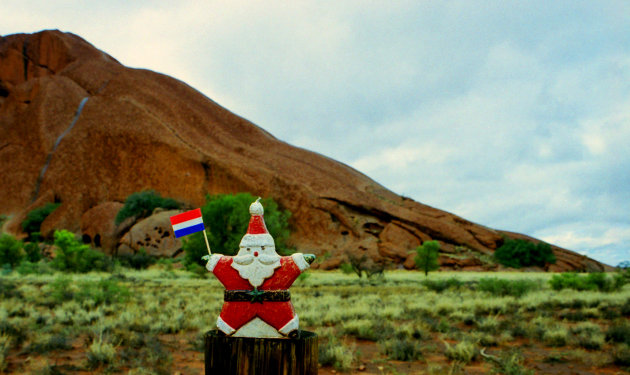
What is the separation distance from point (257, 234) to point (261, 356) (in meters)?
1.06

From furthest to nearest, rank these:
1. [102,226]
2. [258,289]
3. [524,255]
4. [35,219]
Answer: [35,219] < [102,226] < [524,255] < [258,289]

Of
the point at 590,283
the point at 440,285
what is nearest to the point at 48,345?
the point at 440,285

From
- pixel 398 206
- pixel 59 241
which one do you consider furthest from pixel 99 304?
pixel 398 206

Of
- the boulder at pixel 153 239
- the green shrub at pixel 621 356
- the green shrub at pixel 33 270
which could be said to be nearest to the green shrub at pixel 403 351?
the green shrub at pixel 621 356

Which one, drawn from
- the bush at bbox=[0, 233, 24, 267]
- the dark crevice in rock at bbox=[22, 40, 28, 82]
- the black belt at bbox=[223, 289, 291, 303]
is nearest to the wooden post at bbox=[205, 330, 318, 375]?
the black belt at bbox=[223, 289, 291, 303]

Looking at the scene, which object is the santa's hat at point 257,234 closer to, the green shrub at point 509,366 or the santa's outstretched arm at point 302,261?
the santa's outstretched arm at point 302,261

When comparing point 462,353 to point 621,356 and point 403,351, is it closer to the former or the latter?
point 403,351

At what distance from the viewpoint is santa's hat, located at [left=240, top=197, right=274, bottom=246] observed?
4.44 m

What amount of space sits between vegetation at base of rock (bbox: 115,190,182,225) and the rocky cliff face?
6.41ft

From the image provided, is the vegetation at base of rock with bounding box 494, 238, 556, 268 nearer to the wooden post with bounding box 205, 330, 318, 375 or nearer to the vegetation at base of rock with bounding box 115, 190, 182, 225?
the vegetation at base of rock with bounding box 115, 190, 182, 225

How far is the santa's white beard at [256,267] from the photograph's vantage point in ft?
14.2

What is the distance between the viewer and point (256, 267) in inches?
171

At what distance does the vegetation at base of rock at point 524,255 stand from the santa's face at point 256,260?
1553 inches

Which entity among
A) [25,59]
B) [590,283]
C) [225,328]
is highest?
[25,59]
